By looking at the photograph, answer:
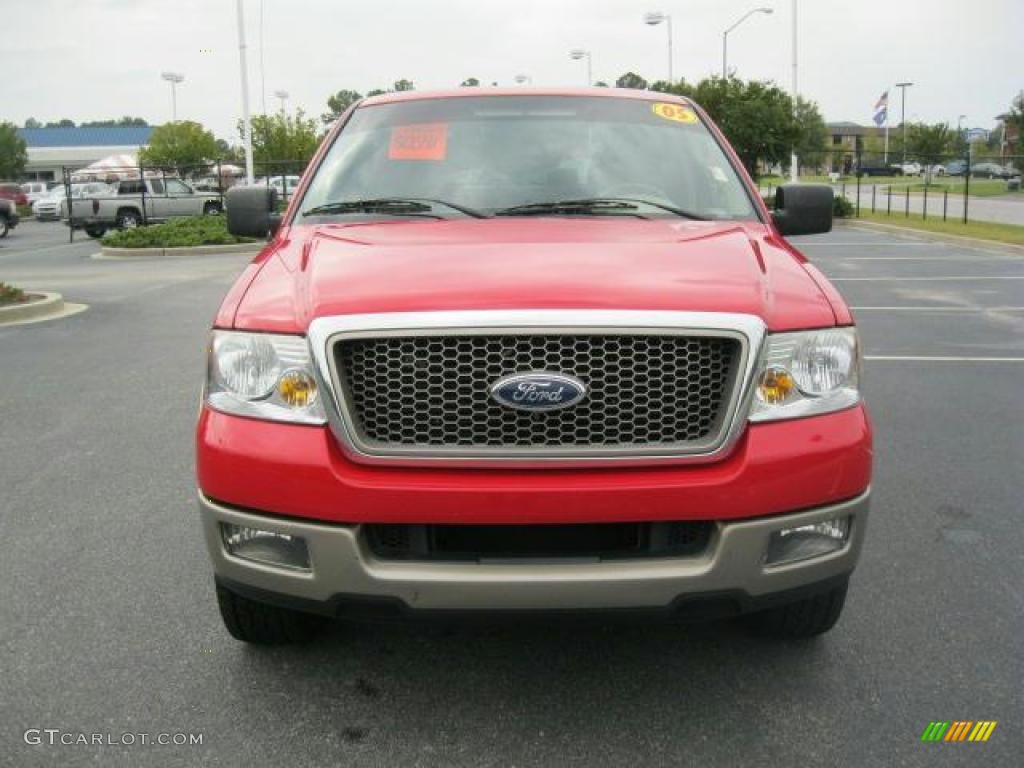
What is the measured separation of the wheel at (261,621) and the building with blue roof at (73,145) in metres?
97.2

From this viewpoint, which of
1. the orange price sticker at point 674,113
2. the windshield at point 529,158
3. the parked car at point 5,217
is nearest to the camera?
the windshield at point 529,158

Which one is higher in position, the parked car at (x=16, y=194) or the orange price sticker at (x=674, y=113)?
the parked car at (x=16, y=194)

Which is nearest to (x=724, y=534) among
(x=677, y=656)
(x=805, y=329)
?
(x=805, y=329)

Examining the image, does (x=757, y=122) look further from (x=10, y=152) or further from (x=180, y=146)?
(x=10, y=152)

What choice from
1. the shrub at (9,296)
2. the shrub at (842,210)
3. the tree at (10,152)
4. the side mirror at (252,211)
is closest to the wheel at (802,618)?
the side mirror at (252,211)

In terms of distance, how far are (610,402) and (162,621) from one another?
6.29 feet

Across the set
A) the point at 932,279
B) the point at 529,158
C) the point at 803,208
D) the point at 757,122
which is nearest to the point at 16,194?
the point at 757,122

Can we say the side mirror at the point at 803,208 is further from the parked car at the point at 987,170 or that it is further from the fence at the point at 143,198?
the parked car at the point at 987,170

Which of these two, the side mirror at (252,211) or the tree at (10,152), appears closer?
the side mirror at (252,211)

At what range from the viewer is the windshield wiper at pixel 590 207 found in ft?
12.3

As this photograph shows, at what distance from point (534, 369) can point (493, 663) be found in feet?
3.72

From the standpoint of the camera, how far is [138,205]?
96.8 ft

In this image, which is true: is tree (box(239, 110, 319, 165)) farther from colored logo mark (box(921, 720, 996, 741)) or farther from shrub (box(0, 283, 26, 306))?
colored logo mark (box(921, 720, 996, 741))

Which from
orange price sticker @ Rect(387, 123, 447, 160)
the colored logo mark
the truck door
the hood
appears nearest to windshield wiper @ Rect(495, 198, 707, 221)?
the hood
